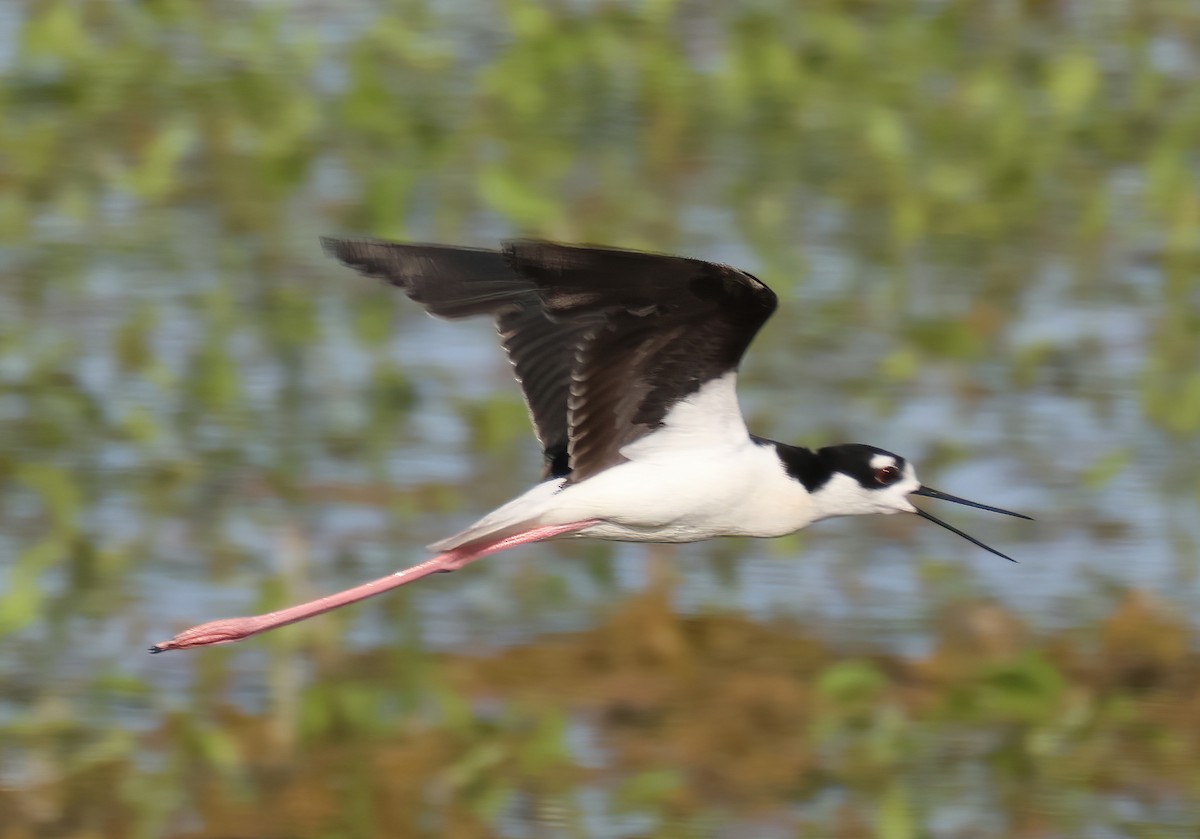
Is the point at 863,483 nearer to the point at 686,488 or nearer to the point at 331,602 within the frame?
the point at 686,488

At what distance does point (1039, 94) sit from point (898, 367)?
1457 mm

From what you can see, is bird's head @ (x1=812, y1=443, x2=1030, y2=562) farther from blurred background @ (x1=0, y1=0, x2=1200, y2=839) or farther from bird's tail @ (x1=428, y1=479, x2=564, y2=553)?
blurred background @ (x1=0, y1=0, x2=1200, y2=839)

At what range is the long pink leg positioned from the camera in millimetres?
4137

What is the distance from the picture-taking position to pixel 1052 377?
6.03 m

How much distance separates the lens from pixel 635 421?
12.9 feet

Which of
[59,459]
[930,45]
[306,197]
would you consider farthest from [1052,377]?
[59,459]

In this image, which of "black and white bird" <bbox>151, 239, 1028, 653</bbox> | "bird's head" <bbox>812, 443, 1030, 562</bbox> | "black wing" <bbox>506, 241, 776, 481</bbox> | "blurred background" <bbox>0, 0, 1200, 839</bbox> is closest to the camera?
"black wing" <bbox>506, 241, 776, 481</bbox>

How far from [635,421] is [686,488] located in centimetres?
13

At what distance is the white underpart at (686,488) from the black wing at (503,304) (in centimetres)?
Answer: 15

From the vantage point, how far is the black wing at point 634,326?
3.46 metres

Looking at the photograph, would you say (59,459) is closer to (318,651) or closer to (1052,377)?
(318,651)

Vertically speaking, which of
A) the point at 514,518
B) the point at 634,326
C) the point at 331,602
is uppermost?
the point at 634,326

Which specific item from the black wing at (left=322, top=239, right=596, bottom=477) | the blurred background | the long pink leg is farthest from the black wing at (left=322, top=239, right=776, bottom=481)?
the blurred background

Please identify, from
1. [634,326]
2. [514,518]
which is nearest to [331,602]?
[514,518]
